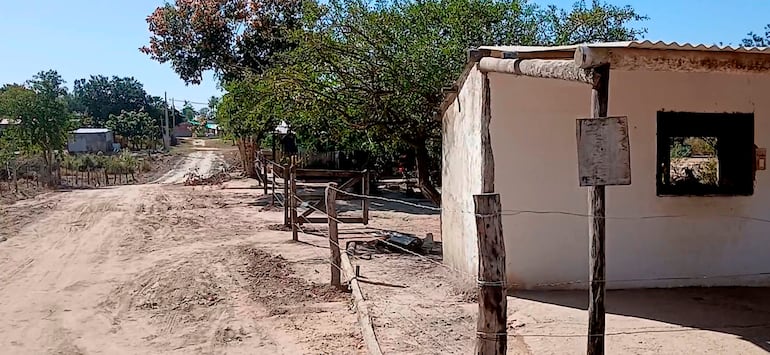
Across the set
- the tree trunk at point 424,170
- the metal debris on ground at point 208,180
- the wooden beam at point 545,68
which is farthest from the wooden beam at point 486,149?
the metal debris on ground at point 208,180

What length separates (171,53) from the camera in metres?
23.9

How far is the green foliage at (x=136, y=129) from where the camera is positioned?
54.1 m

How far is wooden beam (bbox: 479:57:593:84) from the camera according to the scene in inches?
156

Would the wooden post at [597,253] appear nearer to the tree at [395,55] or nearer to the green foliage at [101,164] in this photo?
the tree at [395,55]

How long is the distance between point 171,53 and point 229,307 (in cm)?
1802

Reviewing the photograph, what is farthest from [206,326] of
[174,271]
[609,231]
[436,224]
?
[436,224]

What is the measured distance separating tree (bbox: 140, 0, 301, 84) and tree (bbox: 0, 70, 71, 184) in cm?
677

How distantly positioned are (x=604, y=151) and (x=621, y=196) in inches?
146

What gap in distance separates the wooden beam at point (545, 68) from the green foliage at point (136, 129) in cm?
5223

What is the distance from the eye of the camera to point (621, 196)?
7.08 m

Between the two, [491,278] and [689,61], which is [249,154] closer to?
[689,61]

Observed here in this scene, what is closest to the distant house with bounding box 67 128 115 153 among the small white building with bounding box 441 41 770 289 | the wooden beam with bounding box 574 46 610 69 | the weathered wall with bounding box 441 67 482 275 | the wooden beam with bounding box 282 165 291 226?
the wooden beam with bounding box 282 165 291 226

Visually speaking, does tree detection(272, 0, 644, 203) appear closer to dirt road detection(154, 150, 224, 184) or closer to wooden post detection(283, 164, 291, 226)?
wooden post detection(283, 164, 291, 226)

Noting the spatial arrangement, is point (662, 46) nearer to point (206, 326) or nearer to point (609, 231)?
point (609, 231)
